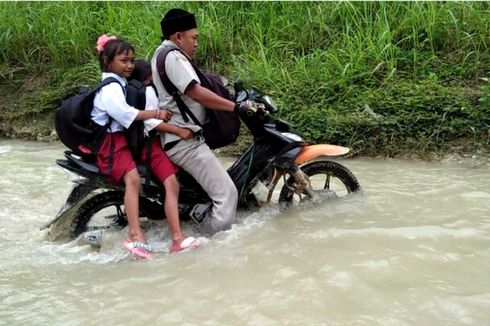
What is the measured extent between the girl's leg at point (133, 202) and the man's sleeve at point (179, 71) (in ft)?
2.23

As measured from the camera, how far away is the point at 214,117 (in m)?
4.18

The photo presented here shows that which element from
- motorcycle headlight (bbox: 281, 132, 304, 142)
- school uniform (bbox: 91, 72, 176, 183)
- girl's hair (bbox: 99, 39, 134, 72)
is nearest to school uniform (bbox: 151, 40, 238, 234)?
school uniform (bbox: 91, 72, 176, 183)

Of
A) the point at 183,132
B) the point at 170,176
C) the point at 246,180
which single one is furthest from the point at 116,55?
the point at 246,180

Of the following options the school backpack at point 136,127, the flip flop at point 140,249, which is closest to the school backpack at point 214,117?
the school backpack at point 136,127

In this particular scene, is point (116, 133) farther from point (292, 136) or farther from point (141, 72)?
point (292, 136)

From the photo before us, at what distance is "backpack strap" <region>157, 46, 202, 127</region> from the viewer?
3920mm

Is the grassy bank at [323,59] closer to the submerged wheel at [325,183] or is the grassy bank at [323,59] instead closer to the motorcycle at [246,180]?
the submerged wheel at [325,183]

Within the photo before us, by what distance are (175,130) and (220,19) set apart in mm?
4549

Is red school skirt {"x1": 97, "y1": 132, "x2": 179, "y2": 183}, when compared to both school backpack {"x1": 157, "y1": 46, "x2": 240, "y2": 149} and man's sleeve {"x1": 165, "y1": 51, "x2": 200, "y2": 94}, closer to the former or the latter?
school backpack {"x1": 157, "y1": 46, "x2": 240, "y2": 149}

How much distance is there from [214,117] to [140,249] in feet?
3.41

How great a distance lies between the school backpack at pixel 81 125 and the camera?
3.98 metres

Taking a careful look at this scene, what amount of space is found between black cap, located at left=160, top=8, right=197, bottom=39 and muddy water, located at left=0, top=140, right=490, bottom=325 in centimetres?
144

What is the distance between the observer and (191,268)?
377 cm

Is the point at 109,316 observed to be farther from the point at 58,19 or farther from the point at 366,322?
the point at 58,19
